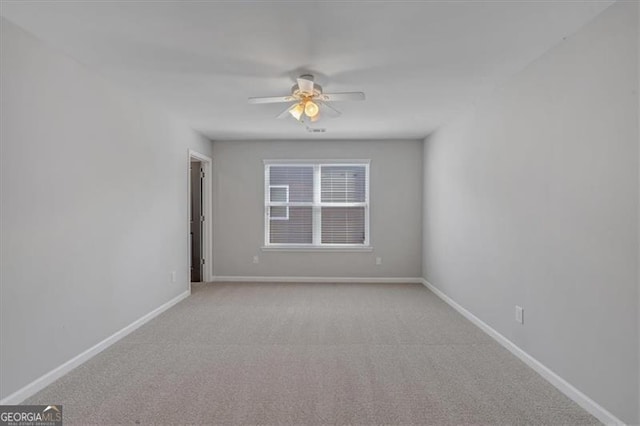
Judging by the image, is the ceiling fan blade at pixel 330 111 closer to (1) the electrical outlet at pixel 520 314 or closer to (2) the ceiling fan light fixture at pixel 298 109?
(2) the ceiling fan light fixture at pixel 298 109

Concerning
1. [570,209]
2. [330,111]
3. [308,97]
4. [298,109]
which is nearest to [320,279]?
[330,111]

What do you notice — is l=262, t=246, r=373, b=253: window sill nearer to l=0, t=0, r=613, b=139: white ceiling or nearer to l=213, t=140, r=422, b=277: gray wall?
l=213, t=140, r=422, b=277: gray wall

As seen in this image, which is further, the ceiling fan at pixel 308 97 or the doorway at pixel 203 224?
the doorway at pixel 203 224

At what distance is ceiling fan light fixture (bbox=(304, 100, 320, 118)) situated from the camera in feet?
9.77

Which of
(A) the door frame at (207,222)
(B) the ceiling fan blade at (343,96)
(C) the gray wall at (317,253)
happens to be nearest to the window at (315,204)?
(C) the gray wall at (317,253)

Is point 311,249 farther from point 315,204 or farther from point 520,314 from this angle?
point 520,314

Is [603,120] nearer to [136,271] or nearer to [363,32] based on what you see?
[363,32]

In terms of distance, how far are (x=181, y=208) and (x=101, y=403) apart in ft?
9.09

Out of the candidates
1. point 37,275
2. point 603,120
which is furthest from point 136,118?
point 603,120

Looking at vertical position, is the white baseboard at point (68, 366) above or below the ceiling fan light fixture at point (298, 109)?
below

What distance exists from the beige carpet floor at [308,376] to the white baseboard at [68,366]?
0.06 m

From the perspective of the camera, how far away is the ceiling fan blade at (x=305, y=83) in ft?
8.81

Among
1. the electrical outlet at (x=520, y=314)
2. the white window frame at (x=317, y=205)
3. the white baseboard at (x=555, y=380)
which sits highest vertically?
the white window frame at (x=317, y=205)

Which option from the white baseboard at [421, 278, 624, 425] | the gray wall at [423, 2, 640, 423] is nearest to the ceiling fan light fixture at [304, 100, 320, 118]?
the gray wall at [423, 2, 640, 423]
